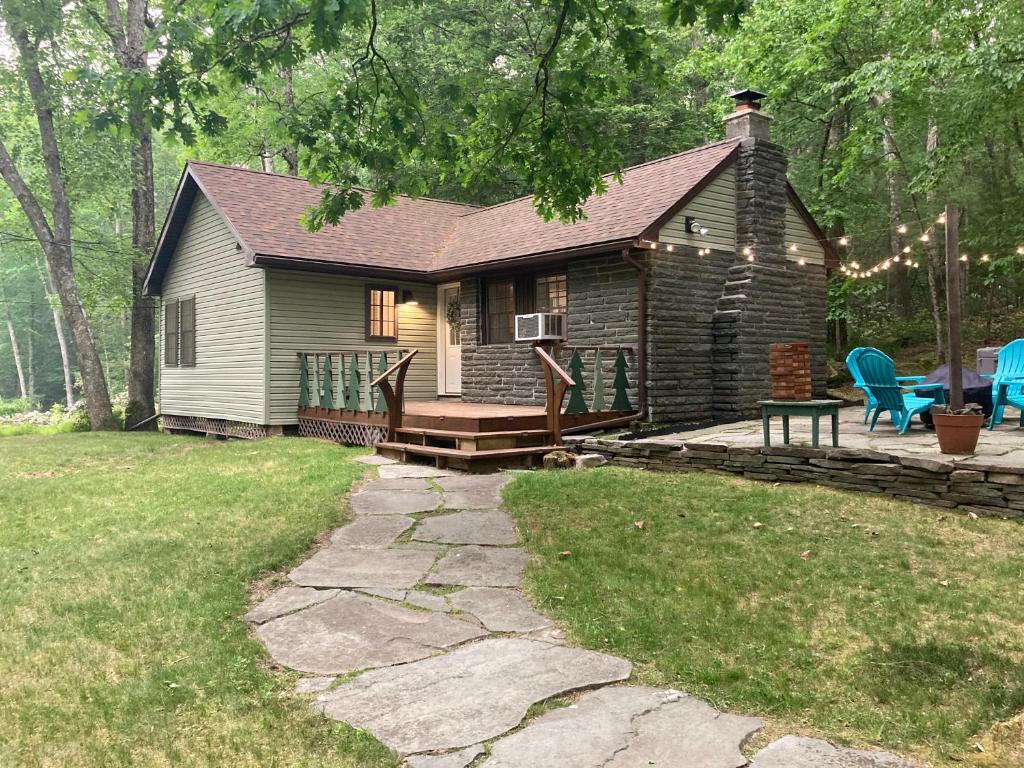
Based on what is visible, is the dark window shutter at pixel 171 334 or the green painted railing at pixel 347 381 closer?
the green painted railing at pixel 347 381

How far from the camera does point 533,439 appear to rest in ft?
29.5

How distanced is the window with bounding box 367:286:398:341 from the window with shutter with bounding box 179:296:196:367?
4.01 m

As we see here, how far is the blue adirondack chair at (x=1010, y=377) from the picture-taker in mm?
7691

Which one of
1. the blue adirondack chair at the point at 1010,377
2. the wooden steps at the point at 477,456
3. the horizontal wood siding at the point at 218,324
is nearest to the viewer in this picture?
the blue adirondack chair at the point at 1010,377

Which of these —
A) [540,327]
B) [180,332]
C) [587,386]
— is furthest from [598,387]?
[180,332]

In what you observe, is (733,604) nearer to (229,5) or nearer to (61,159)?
(229,5)

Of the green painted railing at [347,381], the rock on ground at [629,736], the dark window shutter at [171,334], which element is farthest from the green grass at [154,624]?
the dark window shutter at [171,334]

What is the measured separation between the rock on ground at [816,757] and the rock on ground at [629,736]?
0.09 metres

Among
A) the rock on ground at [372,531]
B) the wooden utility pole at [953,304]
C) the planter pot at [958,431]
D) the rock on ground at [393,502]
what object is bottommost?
the rock on ground at [372,531]

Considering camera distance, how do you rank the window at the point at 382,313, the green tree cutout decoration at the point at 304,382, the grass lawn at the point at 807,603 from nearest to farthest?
the grass lawn at the point at 807,603, the green tree cutout decoration at the point at 304,382, the window at the point at 382,313

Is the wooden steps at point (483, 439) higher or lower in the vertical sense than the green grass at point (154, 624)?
higher

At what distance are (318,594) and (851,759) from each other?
2.88 m

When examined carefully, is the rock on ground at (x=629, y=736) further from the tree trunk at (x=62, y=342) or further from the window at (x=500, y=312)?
the tree trunk at (x=62, y=342)

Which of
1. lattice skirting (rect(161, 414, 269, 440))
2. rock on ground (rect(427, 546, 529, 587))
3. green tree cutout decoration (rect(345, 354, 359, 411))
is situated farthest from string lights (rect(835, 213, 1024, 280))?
lattice skirting (rect(161, 414, 269, 440))
